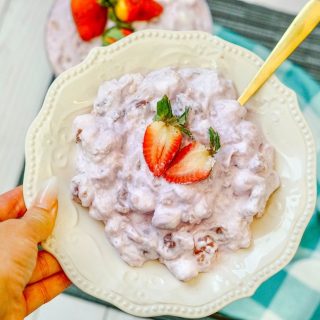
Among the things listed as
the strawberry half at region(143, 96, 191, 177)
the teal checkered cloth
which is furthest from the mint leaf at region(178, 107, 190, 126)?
the teal checkered cloth

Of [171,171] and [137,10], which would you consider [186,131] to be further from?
[137,10]

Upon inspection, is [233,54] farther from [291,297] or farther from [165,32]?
[291,297]

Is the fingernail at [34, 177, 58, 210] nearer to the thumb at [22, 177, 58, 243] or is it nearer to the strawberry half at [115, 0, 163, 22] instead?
the thumb at [22, 177, 58, 243]

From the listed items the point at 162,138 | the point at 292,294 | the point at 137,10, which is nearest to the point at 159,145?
the point at 162,138

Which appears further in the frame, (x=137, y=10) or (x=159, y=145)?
(x=137, y=10)

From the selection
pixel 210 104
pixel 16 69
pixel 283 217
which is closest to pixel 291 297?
pixel 283 217

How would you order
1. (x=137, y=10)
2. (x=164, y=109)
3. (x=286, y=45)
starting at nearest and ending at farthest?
(x=164, y=109)
(x=286, y=45)
(x=137, y=10)
